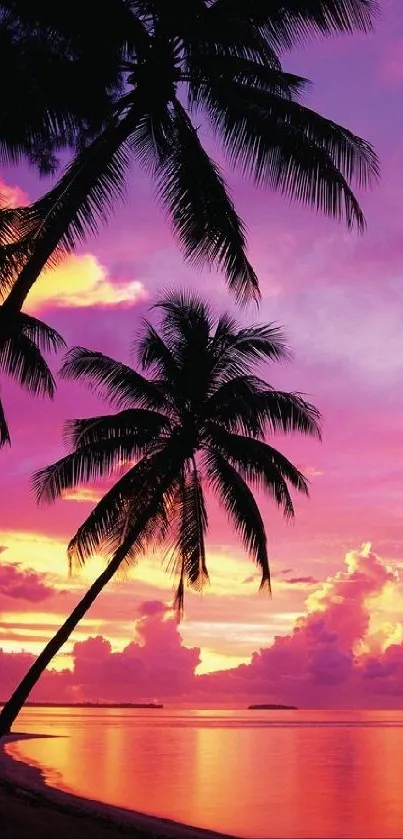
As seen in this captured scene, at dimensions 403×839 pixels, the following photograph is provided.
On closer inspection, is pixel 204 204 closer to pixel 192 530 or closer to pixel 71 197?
pixel 71 197

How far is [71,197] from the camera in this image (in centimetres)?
1047

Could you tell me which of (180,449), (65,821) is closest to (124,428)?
(180,449)

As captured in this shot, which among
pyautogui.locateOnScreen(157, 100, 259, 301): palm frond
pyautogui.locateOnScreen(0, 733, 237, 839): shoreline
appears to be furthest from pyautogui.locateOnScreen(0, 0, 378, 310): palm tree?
pyautogui.locateOnScreen(0, 733, 237, 839): shoreline

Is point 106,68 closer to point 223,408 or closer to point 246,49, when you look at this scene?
point 246,49

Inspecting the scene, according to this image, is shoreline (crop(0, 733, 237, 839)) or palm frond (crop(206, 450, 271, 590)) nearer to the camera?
shoreline (crop(0, 733, 237, 839))

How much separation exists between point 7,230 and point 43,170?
105 cm

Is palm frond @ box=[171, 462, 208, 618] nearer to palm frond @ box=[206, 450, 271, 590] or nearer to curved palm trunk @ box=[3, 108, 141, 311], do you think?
palm frond @ box=[206, 450, 271, 590]

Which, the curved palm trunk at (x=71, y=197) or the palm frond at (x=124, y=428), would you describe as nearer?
the curved palm trunk at (x=71, y=197)

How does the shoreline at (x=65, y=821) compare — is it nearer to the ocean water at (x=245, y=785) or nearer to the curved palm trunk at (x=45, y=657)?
the ocean water at (x=245, y=785)

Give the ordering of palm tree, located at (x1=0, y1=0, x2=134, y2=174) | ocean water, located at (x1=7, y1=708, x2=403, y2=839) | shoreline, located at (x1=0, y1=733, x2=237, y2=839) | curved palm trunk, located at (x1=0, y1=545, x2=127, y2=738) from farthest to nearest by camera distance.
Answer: curved palm trunk, located at (x1=0, y1=545, x2=127, y2=738)
ocean water, located at (x1=7, y1=708, x2=403, y2=839)
palm tree, located at (x1=0, y1=0, x2=134, y2=174)
shoreline, located at (x1=0, y1=733, x2=237, y2=839)

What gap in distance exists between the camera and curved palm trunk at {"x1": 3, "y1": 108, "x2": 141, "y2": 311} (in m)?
9.88

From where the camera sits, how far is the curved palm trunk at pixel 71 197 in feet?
32.4

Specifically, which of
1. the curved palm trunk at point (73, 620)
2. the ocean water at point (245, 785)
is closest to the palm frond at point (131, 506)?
the curved palm trunk at point (73, 620)

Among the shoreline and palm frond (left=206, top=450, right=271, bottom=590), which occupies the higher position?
palm frond (left=206, top=450, right=271, bottom=590)
